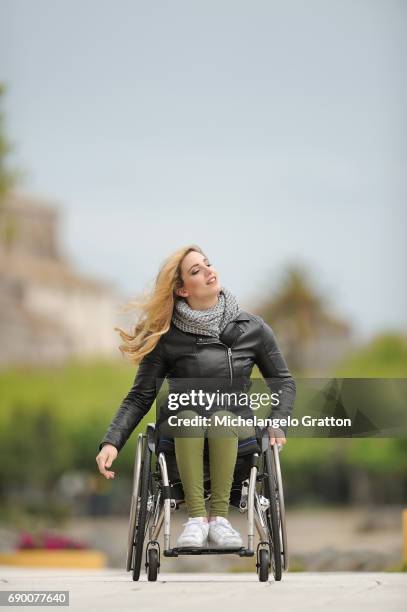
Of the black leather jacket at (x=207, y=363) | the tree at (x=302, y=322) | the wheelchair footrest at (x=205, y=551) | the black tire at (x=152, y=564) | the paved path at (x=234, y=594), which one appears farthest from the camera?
the tree at (x=302, y=322)

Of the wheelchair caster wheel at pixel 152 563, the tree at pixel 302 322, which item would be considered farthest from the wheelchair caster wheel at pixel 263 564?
the tree at pixel 302 322

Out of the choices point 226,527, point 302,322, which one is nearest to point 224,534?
point 226,527

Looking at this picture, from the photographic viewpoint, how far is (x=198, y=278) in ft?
12.8

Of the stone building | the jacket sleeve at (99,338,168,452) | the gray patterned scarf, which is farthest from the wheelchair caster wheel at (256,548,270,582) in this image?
the stone building

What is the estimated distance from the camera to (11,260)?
63438mm

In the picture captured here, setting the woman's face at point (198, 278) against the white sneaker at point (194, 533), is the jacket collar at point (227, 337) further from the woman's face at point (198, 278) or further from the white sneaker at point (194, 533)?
the white sneaker at point (194, 533)

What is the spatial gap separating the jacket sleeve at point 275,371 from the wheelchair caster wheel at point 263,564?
416 mm

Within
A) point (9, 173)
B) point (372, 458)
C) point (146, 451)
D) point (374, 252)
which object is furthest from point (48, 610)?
point (374, 252)

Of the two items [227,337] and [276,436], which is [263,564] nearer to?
[276,436]

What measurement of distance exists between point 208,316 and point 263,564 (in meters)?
0.75

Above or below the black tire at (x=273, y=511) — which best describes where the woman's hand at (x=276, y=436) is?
above

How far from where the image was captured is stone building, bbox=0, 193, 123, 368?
2235 inches

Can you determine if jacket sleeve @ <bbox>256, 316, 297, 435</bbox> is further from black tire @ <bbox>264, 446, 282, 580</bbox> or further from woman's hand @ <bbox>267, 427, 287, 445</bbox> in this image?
black tire @ <bbox>264, 446, 282, 580</bbox>

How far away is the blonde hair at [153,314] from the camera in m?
3.88
